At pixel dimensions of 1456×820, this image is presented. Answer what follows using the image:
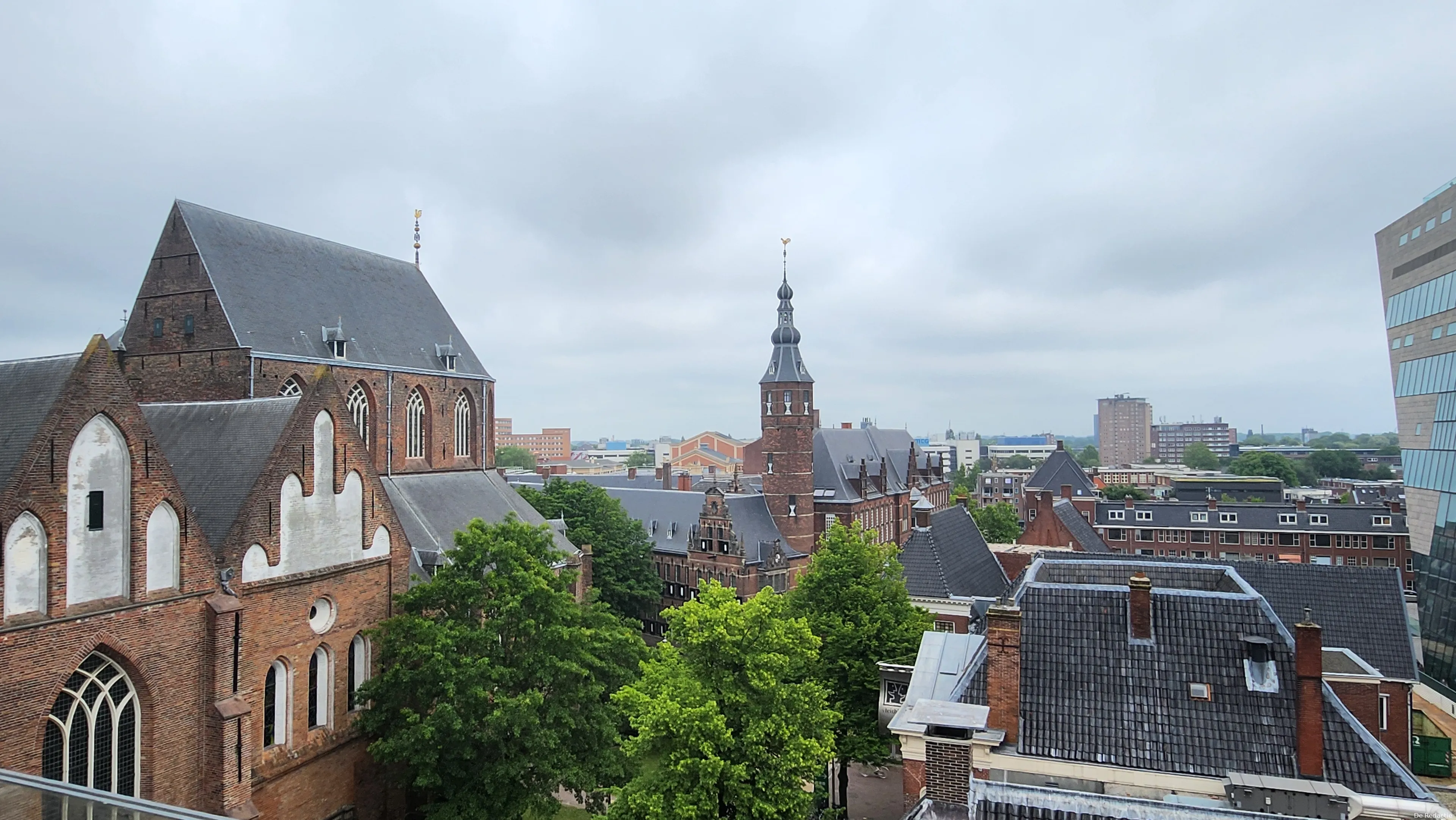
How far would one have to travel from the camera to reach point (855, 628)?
3020cm

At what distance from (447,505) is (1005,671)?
2749 centimetres

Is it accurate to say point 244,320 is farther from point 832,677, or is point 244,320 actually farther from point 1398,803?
point 1398,803

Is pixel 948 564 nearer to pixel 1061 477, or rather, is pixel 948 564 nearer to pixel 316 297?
pixel 316 297

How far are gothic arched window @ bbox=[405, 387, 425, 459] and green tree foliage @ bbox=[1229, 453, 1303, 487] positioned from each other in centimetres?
14770

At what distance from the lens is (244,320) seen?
30.1 metres

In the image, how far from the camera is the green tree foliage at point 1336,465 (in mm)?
160875

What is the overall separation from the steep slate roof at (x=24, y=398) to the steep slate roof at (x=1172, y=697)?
71.0ft

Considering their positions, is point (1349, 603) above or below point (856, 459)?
below

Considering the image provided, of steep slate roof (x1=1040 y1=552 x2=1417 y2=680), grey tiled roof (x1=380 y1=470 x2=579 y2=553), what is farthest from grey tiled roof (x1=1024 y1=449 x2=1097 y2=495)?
grey tiled roof (x1=380 y1=470 x2=579 y2=553)

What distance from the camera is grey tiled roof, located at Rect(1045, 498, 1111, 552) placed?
5288cm

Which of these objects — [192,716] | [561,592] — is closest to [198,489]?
[192,716]

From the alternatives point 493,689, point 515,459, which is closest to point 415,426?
point 493,689

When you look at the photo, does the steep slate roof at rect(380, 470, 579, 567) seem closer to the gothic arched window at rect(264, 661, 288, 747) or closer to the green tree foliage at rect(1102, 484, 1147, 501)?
the gothic arched window at rect(264, 661, 288, 747)

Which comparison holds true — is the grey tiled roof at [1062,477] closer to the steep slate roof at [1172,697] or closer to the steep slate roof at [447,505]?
the steep slate roof at [447,505]
